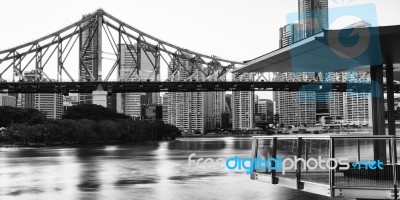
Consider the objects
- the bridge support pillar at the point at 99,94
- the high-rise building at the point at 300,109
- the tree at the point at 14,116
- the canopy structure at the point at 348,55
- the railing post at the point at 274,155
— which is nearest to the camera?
the railing post at the point at 274,155

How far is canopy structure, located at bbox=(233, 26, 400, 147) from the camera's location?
434 inches

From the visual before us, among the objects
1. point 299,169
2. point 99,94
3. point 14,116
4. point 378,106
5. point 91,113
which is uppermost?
point 99,94

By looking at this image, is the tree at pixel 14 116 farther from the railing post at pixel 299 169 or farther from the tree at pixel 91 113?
the railing post at pixel 299 169

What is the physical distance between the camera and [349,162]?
34.9 feet

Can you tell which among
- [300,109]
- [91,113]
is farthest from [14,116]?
[300,109]

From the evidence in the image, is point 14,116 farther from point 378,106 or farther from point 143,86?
point 378,106

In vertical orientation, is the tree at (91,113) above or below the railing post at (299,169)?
above

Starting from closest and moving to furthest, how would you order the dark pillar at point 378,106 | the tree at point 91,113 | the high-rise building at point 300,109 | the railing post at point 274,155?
the railing post at point 274,155
the dark pillar at point 378,106
the tree at point 91,113
the high-rise building at point 300,109

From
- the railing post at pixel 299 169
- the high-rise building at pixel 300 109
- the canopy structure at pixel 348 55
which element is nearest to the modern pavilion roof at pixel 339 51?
the canopy structure at pixel 348 55

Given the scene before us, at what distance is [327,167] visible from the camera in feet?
31.0

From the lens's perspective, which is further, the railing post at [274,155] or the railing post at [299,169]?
the railing post at [274,155]

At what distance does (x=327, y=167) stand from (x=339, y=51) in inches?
136

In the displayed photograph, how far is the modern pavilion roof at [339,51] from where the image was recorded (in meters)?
11.0

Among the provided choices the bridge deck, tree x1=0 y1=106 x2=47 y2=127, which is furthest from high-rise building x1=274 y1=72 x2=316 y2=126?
tree x1=0 y1=106 x2=47 y2=127
